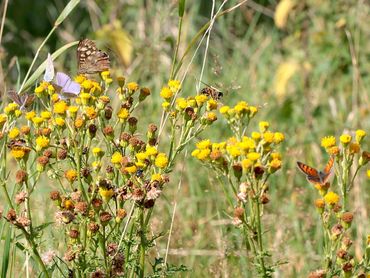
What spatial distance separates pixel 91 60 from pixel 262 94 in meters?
2.39

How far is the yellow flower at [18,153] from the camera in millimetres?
2039

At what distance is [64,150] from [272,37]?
139 inches

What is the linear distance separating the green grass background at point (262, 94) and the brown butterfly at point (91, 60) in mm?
435

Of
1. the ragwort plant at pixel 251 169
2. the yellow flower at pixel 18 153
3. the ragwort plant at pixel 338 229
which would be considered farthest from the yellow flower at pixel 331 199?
the yellow flower at pixel 18 153

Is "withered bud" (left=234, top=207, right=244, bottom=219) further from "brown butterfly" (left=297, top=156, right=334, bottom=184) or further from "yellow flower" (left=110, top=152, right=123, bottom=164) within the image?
"yellow flower" (left=110, top=152, right=123, bottom=164)

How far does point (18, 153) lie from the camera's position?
2.04 metres

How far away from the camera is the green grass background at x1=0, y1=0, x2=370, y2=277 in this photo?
3141 millimetres

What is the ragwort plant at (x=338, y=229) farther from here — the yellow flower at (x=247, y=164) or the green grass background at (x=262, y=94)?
the green grass background at (x=262, y=94)

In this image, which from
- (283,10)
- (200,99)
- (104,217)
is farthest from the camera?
(283,10)

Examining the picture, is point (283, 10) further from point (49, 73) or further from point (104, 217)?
point (104, 217)

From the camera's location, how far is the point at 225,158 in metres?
2.10

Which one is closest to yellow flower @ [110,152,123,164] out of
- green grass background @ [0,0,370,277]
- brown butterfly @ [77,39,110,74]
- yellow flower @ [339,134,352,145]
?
brown butterfly @ [77,39,110,74]

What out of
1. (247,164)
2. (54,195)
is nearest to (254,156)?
(247,164)

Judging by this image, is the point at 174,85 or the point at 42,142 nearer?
the point at 42,142
